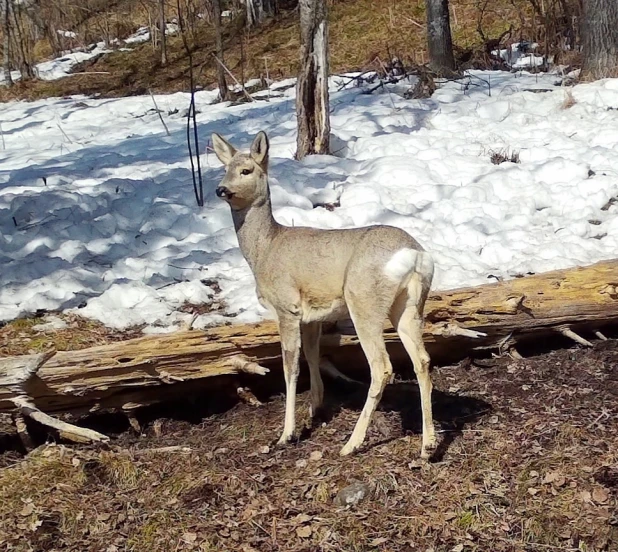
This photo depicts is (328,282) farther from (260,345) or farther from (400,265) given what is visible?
(260,345)

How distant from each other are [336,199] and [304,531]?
17.6ft

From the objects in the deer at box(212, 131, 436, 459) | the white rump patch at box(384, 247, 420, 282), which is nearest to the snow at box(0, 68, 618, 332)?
the deer at box(212, 131, 436, 459)

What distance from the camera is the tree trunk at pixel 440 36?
1390 cm

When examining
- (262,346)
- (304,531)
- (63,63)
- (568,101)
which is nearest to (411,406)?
(262,346)

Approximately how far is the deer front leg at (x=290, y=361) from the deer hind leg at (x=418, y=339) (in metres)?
0.72

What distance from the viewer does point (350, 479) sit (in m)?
4.89

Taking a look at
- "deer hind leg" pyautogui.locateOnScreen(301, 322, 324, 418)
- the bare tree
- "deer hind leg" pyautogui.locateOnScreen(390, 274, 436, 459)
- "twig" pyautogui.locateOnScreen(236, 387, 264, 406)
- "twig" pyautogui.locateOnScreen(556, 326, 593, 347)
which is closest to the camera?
"deer hind leg" pyautogui.locateOnScreen(390, 274, 436, 459)

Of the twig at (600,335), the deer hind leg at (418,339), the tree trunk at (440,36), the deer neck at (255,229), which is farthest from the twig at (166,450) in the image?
the tree trunk at (440,36)

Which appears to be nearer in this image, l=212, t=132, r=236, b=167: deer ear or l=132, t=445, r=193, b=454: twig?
l=132, t=445, r=193, b=454: twig

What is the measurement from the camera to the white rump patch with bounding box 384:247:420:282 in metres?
4.83

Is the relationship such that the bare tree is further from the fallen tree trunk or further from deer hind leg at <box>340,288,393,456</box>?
deer hind leg at <box>340,288,393,456</box>

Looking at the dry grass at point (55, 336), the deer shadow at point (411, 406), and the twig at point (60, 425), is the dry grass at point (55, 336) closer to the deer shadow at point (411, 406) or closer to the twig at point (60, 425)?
the twig at point (60, 425)

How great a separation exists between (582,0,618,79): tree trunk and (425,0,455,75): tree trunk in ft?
8.30

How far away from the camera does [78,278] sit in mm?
7949
